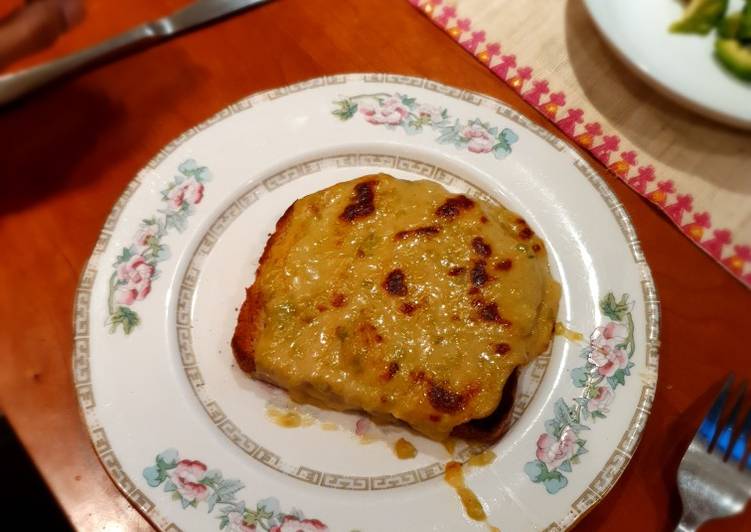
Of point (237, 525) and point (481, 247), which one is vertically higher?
point (481, 247)

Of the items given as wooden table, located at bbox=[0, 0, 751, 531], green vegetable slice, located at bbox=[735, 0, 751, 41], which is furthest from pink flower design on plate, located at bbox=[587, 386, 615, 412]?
green vegetable slice, located at bbox=[735, 0, 751, 41]

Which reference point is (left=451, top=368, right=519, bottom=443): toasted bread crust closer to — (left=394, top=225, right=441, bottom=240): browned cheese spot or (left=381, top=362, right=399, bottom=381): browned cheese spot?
(left=381, top=362, right=399, bottom=381): browned cheese spot

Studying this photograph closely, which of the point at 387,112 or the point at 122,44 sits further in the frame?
the point at 122,44

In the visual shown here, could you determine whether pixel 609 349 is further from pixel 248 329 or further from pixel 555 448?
pixel 248 329

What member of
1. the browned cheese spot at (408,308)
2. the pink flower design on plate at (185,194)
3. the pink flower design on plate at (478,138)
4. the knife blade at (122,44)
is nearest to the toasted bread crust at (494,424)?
the browned cheese spot at (408,308)

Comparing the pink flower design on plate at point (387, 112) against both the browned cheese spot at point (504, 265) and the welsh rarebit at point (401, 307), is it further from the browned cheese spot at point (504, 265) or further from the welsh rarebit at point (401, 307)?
the browned cheese spot at point (504, 265)

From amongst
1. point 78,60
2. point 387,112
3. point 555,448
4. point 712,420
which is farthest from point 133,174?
point 712,420
